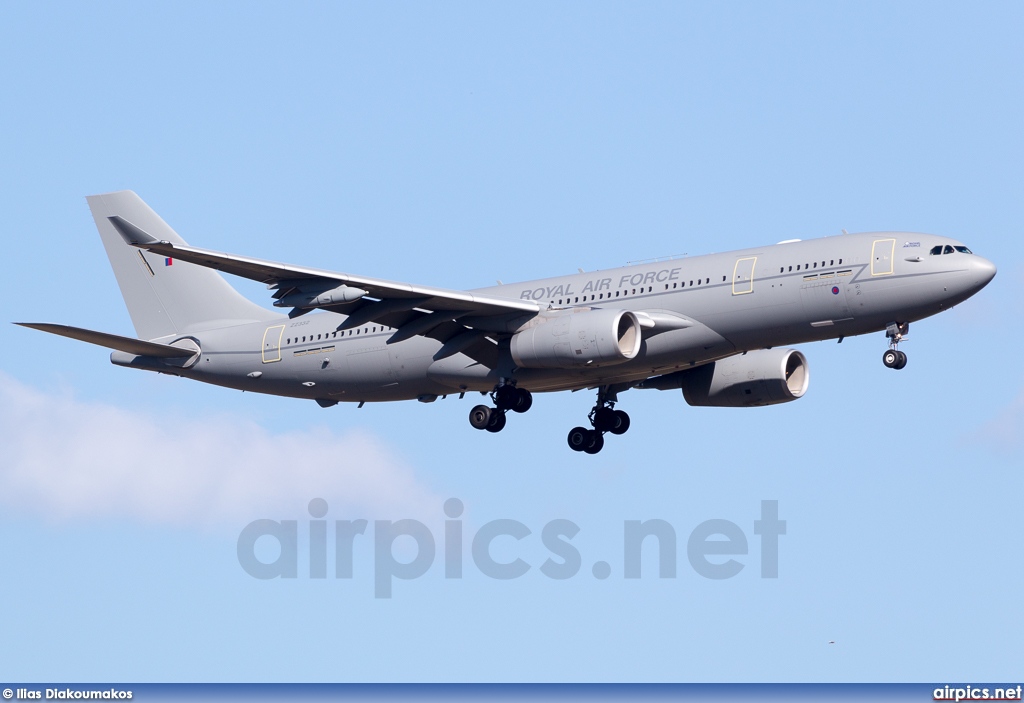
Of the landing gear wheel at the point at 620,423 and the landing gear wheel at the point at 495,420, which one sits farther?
the landing gear wheel at the point at 620,423

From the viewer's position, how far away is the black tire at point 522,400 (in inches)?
1559

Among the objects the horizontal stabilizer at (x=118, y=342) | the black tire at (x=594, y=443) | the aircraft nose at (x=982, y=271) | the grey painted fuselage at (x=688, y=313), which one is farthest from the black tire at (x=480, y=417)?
the aircraft nose at (x=982, y=271)

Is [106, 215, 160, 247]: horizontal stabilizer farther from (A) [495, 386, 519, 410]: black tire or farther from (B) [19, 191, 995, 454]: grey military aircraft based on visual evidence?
(A) [495, 386, 519, 410]: black tire

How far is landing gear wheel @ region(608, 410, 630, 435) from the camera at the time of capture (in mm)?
43884

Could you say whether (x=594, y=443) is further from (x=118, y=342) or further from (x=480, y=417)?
(x=118, y=342)

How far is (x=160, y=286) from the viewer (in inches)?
1852

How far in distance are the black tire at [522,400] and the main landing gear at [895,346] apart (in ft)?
35.6

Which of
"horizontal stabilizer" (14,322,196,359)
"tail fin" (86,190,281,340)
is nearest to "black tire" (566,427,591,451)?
"tail fin" (86,190,281,340)

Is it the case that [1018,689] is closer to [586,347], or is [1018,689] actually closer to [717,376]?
[717,376]

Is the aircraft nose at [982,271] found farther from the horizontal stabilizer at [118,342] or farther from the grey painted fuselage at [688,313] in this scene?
the horizontal stabilizer at [118,342]

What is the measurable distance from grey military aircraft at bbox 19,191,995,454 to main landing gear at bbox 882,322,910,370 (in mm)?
39

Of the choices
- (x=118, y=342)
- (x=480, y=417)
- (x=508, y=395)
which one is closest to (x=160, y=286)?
(x=118, y=342)

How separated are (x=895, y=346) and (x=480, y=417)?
12.8 meters

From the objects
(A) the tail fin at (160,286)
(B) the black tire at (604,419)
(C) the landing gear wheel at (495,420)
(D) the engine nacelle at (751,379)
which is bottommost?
(C) the landing gear wheel at (495,420)
